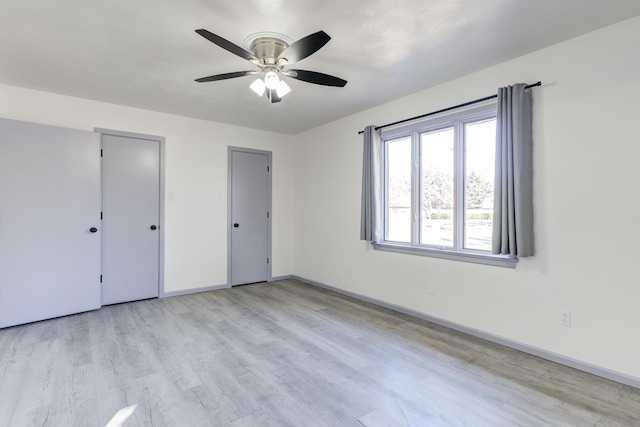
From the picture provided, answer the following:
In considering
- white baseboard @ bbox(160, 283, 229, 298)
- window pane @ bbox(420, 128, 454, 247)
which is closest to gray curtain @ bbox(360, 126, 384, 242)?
window pane @ bbox(420, 128, 454, 247)

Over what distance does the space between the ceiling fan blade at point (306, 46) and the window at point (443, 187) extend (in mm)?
1927

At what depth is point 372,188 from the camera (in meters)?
4.12

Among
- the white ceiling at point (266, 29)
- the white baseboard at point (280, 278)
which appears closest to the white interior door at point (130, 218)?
the white ceiling at point (266, 29)

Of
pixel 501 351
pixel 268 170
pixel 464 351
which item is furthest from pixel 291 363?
pixel 268 170

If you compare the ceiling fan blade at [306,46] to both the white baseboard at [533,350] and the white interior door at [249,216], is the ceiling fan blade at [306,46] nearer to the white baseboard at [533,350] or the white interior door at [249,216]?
the white baseboard at [533,350]

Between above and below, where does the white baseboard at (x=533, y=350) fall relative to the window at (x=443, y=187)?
below

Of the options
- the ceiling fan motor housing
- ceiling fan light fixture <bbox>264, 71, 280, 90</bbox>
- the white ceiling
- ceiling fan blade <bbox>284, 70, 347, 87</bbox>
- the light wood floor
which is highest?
the white ceiling

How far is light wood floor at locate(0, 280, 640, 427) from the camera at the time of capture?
193 centimetres

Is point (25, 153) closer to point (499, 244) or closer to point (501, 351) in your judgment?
point (499, 244)

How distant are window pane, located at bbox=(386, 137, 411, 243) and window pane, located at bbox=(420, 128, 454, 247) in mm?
227

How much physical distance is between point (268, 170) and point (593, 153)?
172 inches

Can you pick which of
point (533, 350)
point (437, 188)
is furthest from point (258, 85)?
point (533, 350)

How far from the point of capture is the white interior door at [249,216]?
203 inches

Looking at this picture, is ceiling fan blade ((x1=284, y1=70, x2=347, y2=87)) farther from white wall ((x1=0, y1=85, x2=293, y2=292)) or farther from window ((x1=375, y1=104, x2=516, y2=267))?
white wall ((x1=0, y1=85, x2=293, y2=292))
